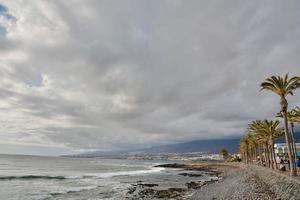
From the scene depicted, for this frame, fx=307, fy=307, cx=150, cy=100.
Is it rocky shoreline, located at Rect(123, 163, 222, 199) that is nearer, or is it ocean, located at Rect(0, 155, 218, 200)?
rocky shoreline, located at Rect(123, 163, 222, 199)

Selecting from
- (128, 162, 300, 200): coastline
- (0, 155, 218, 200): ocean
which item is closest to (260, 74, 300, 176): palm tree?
(128, 162, 300, 200): coastline

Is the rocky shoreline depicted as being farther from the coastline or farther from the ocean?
the ocean

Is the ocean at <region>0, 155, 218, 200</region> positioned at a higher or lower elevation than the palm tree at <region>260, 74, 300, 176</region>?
lower

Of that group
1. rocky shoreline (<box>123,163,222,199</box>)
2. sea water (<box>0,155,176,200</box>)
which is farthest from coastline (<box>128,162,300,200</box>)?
sea water (<box>0,155,176,200</box>)

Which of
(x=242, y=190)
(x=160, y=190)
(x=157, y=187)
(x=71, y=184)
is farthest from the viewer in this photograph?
(x=71, y=184)

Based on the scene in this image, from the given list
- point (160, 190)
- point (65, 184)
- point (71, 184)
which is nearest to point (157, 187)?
point (160, 190)

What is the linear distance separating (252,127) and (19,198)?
135ft

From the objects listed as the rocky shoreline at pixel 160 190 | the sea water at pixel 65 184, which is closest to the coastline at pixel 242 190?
the rocky shoreline at pixel 160 190

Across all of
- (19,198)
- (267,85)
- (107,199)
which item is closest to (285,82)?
(267,85)

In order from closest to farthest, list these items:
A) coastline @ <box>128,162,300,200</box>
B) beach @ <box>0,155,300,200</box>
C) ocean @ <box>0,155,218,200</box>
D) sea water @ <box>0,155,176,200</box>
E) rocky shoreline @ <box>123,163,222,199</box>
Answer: coastline @ <box>128,162,300,200</box> < beach @ <box>0,155,300,200</box> < rocky shoreline @ <box>123,163,222,199</box> < ocean @ <box>0,155,218,200</box> < sea water @ <box>0,155,176,200</box>

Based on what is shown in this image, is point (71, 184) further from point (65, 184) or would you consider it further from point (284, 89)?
point (284, 89)

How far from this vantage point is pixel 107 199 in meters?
34.5

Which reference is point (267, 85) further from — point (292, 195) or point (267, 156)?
point (267, 156)

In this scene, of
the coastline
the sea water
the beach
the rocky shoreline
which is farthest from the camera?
the sea water
